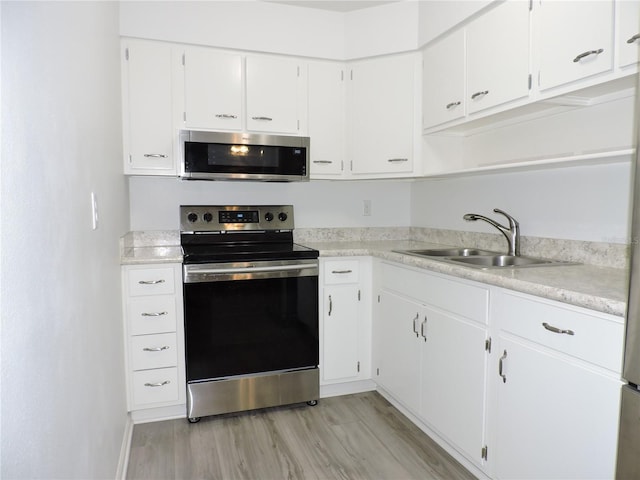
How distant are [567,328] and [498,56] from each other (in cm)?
129

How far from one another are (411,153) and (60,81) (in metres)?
2.05

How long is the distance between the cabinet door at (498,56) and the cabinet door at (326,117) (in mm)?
889

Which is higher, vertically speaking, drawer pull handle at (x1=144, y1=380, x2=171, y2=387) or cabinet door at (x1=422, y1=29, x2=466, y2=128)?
cabinet door at (x1=422, y1=29, x2=466, y2=128)

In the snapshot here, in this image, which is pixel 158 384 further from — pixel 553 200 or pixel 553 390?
pixel 553 200

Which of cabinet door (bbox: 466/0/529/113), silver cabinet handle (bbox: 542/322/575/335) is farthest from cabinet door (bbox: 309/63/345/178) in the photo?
silver cabinet handle (bbox: 542/322/575/335)

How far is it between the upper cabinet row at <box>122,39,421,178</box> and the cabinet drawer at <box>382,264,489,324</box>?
74cm

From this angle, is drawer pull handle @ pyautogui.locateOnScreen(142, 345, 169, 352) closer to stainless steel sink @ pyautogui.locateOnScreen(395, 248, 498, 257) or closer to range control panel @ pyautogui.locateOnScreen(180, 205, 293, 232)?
range control panel @ pyautogui.locateOnScreen(180, 205, 293, 232)

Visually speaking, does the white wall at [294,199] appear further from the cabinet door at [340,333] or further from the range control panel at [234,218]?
the cabinet door at [340,333]

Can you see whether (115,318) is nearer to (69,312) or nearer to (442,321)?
(69,312)

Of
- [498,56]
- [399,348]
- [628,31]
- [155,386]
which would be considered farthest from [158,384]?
[628,31]

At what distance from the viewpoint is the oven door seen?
229 cm

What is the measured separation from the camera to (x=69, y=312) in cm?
103

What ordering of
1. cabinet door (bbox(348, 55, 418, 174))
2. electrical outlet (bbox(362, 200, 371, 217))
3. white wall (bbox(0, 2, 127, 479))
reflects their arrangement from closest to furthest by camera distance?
white wall (bbox(0, 2, 127, 479)) → cabinet door (bbox(348, 55, 418, 174)) → electrical outlet (bbox(362, 200, 371, 217))

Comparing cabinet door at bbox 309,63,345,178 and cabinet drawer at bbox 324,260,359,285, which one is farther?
cabinet door at bbox 309,63,345,178
